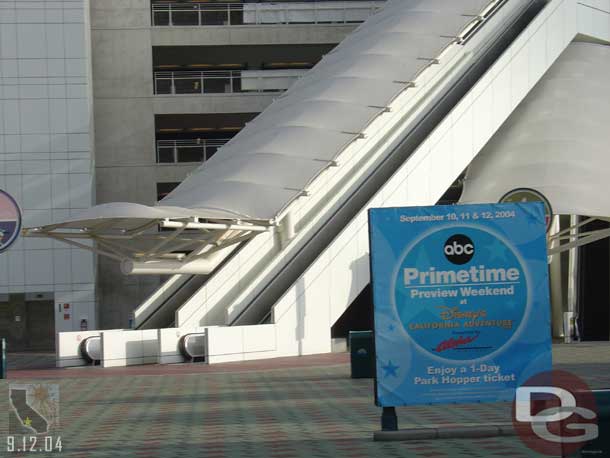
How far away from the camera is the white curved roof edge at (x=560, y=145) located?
37.8 m

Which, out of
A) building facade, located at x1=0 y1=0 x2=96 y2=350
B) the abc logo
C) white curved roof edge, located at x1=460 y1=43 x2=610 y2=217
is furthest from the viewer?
building facade, located at x1=0 y1=0 x2=96 y2=350

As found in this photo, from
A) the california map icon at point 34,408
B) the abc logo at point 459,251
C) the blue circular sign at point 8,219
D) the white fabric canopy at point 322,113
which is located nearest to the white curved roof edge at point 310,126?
the white fabric canopy at point 322,113

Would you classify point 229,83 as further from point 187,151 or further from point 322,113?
point 322,113

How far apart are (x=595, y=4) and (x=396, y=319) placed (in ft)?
108

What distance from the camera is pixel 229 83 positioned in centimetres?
5162

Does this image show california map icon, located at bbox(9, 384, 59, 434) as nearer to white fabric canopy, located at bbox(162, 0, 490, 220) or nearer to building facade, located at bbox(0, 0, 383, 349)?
white fabric canopy, located at bbox(162, 0, 490, 220)

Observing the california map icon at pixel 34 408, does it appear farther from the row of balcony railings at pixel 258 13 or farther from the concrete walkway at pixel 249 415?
the row of balcony railings at pixel 258 13

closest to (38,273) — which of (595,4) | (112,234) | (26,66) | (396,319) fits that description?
(26,66)

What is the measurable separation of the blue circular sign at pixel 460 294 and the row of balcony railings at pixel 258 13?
134 feet

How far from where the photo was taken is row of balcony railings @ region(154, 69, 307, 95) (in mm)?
51312

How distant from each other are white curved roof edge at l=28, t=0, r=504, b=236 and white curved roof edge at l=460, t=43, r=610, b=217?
11.9 ft
